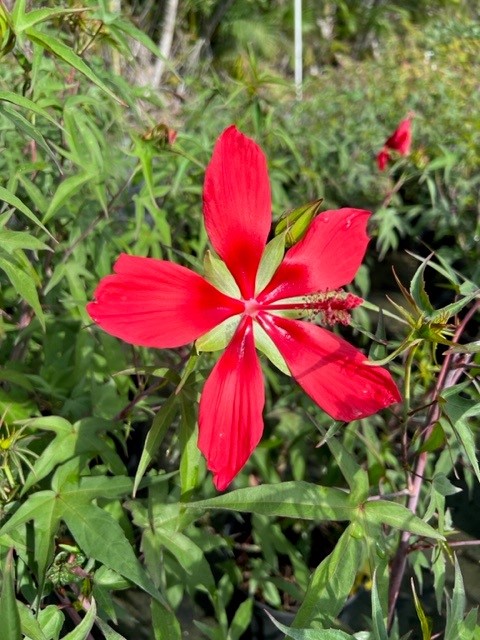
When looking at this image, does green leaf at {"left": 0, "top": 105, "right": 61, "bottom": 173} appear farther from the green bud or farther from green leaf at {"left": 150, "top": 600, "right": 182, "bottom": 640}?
green leaf at {"left": 150, "top": 600, "right": 182, "bottom": 640}

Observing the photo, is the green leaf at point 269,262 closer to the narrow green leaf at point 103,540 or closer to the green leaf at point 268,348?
the green leaf at point 268,348

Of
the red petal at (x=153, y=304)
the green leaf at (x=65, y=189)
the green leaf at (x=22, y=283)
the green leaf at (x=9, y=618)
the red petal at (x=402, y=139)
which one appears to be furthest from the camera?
the red petal at (x=402, y=139)

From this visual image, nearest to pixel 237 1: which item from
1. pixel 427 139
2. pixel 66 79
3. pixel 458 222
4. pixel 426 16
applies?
pixel 426 16

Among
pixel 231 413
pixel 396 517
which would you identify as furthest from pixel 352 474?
pixel 231 413

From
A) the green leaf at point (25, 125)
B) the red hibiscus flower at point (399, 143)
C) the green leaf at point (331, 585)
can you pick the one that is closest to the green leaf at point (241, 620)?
the green leaf at point (331, 585)

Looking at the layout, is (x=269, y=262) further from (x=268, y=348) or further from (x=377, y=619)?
(x=377, y=619)

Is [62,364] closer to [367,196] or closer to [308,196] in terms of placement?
[308,196]

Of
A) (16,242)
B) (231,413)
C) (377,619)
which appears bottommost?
(377,619)
